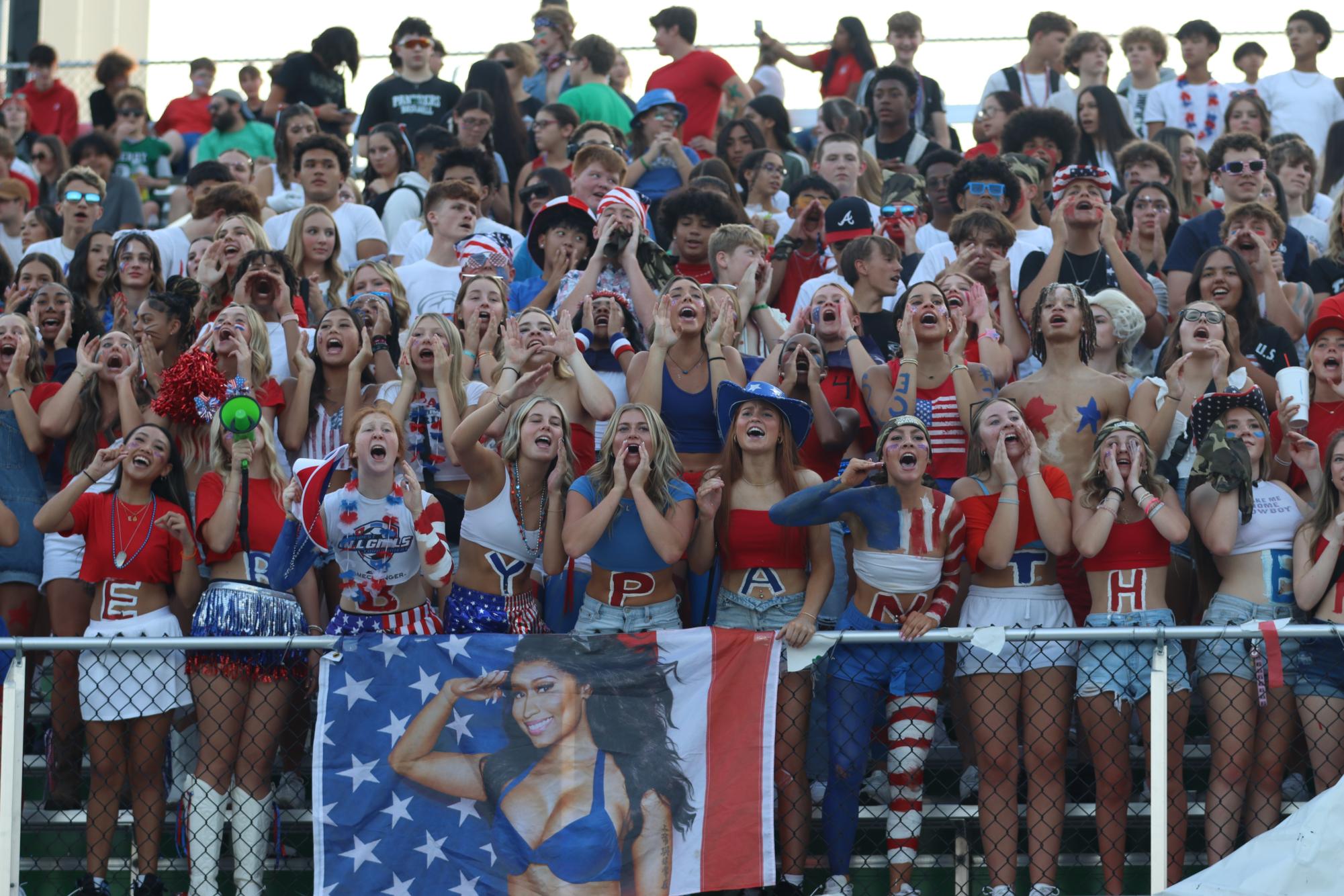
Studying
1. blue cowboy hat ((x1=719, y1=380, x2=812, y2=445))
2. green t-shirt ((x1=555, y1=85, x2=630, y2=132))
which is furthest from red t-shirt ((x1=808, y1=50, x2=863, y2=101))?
blue cowboy hat ((x1=719, y1=380, x2=812, y2=445))

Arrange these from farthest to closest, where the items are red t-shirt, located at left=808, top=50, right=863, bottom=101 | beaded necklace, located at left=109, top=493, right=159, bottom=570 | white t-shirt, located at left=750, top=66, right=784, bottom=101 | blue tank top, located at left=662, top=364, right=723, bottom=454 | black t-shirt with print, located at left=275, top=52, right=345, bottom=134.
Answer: white t-shirt, located at left=750, top=66, right=784, bottom=101, red t-shirt, located at left=808, top=50, right=863, bottom=101, black t-shirt with print, located at left=275, top=52, right=345, bottom=134, blue tank top, located at left=662, top=364, right=723, bottom=454, beaded necklace, located at left=109, top=493, right=159, bottom=570

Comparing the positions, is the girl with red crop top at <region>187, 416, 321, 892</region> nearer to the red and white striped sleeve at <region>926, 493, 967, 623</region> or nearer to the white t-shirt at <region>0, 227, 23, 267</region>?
the red and white striped sleeve at <region>926, 493, 967, 623</region>

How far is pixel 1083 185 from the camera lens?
8.41m

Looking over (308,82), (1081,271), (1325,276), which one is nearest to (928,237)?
(1081,271)

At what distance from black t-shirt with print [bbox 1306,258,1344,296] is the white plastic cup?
1776 millimetres

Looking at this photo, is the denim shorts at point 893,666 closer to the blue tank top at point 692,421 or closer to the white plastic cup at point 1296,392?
the blue tank top at point 692,421

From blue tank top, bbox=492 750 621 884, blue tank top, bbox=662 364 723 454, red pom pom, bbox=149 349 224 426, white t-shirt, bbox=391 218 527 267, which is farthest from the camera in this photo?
white t-shirt, bbox=391 218 527 267

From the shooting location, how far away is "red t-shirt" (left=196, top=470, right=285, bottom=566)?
6.90 meters

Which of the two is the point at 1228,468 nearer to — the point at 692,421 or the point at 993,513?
the point at 993,513

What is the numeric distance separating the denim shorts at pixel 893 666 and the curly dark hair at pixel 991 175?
326 centimetres

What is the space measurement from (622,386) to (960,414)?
149 cm

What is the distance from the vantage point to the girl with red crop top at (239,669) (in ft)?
21.4

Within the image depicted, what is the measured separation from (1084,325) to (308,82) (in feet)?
22.9

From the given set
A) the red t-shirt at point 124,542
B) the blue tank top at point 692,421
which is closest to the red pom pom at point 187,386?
the red t-shirt at point 124,542
